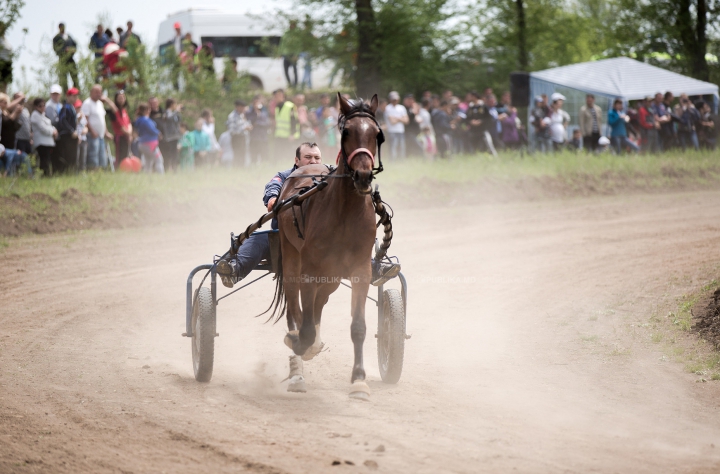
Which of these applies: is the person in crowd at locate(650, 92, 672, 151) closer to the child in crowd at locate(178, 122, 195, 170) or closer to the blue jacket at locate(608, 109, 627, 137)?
the blue jacket at locate(608, 109, 627, 137)

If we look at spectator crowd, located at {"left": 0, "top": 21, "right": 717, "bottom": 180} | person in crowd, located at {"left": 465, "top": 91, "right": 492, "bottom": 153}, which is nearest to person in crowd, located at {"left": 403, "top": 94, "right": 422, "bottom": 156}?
spectator crowd, located at {"left": 0, "top": 21, "right": 717, "bottom": 180}

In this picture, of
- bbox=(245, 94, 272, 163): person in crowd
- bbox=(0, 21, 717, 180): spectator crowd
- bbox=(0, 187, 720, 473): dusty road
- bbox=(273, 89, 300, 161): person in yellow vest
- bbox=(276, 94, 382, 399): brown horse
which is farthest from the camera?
bbox=(245, 94, 272, 163): person in crowd

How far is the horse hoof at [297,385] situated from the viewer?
6223 mm

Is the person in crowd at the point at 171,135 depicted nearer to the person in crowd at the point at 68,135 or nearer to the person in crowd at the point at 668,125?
the person in crowd at the point at 68,135

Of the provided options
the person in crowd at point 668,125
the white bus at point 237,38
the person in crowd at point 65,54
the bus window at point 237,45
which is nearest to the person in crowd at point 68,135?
the person in crowd at point 65,54

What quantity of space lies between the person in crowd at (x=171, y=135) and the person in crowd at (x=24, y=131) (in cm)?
292

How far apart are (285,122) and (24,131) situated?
17.7ft

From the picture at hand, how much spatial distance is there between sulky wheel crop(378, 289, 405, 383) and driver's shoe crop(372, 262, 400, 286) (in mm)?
128

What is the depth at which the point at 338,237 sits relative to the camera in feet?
19.3

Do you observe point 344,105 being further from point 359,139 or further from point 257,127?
point 257,127

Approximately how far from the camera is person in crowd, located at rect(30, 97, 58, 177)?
15445 mm

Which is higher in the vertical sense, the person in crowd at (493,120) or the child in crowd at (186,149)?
the person in crowd at (493,120)

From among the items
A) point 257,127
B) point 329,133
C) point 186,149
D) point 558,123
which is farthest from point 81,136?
point 558,123

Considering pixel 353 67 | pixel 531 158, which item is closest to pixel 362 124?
pixel 531 158
